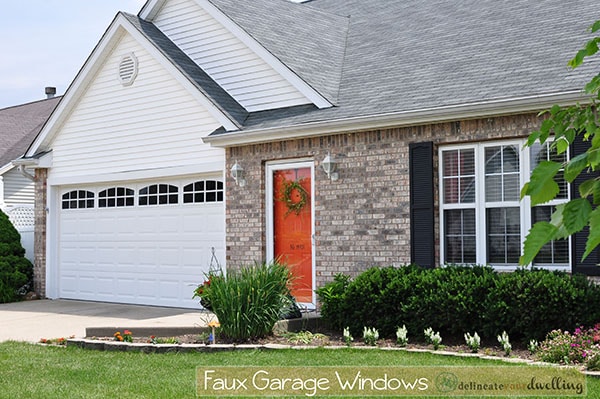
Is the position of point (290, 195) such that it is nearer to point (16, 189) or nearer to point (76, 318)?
point (76, 318)

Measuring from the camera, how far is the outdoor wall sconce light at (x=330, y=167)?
39.9 ft

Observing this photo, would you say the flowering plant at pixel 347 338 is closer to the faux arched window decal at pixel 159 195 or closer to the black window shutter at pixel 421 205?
the black window shutter at pixel 421 205

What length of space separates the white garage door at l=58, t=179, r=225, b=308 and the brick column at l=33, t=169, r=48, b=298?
40cm

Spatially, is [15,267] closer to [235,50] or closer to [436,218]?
[235,50]

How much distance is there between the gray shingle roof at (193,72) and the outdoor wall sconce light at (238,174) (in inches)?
30.7

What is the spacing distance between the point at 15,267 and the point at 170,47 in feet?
19.9

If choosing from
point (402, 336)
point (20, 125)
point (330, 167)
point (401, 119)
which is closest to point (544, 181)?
point (402, 336)

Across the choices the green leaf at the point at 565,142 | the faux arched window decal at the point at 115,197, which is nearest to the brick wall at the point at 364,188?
the faux arched window decal at the point at 115,197

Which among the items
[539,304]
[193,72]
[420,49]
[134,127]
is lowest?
[539,304]

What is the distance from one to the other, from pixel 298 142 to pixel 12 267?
808 cm

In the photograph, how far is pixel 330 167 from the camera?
40.0 feet

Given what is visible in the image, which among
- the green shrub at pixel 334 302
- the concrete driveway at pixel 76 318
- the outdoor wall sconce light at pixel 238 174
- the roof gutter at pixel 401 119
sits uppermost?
the roof gutter at pixel 401 119

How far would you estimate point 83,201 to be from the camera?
672 inches

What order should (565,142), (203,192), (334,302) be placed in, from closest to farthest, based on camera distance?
1. (565,142)
2. (334,302)
3. (203,192)
